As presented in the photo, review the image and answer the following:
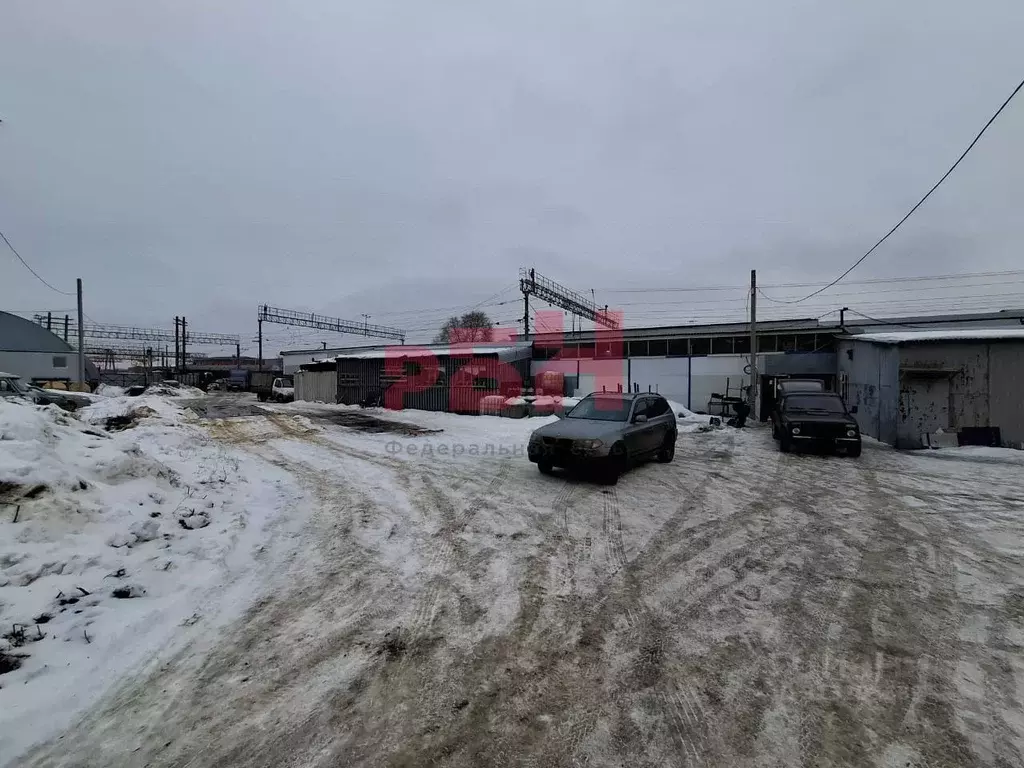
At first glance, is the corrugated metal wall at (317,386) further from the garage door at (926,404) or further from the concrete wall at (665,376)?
the garage door at (926,404)

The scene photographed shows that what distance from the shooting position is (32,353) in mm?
39969

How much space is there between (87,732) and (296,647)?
1.22m

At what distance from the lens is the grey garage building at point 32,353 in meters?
39.2

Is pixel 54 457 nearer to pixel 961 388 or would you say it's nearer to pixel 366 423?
pixel 366 423

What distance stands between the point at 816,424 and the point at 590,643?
39.0ft

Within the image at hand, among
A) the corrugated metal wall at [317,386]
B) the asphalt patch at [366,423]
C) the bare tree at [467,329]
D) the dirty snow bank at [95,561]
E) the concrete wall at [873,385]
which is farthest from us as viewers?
the bare tree at [467,329]

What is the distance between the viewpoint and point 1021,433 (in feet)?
43.7

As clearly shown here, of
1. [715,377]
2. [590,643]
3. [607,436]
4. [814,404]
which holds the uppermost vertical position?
[715,377]

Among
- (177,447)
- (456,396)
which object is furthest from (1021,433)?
(177,447)

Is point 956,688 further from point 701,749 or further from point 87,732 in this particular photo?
point 87,732

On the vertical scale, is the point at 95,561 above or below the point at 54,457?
below

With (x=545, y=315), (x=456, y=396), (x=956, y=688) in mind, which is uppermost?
(x=545, y=315)

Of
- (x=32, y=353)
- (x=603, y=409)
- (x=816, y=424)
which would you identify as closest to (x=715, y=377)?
(x=816, y=424)

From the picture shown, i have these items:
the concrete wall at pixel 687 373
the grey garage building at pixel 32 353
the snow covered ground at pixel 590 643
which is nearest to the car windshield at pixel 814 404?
the snow covered ground at pixel 590 643
